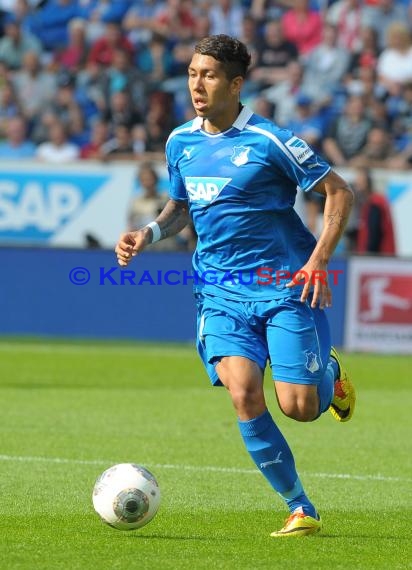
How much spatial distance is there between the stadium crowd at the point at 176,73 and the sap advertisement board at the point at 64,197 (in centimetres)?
50

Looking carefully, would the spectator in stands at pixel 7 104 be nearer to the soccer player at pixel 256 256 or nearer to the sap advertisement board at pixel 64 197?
the sap advertisement board at pixel 64 197

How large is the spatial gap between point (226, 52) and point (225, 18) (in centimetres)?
1600

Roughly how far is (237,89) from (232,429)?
463cm

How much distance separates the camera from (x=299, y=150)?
657cm

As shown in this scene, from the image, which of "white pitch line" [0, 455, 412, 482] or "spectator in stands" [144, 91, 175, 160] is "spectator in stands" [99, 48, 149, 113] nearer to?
"spectator in stands" [144, 91, 175, 160]

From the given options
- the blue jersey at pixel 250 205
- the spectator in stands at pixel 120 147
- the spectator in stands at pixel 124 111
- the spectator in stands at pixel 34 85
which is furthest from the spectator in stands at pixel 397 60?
the blue jersey at pixel 250 205

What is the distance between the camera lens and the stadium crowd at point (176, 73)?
66.6 ft

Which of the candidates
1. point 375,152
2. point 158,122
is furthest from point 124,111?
point 375,152

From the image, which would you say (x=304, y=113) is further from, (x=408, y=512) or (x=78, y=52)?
(x=408, y=512)

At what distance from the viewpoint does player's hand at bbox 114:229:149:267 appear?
6600 millimetres

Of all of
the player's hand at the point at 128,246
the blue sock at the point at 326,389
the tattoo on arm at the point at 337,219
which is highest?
the tattoo on arm at the point at 337,219

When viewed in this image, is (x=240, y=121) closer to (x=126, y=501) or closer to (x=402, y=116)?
(x=126, y=501)

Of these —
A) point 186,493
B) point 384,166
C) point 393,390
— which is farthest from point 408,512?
point 384,166

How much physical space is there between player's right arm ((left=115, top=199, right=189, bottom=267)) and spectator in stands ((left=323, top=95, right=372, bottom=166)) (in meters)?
13.1
